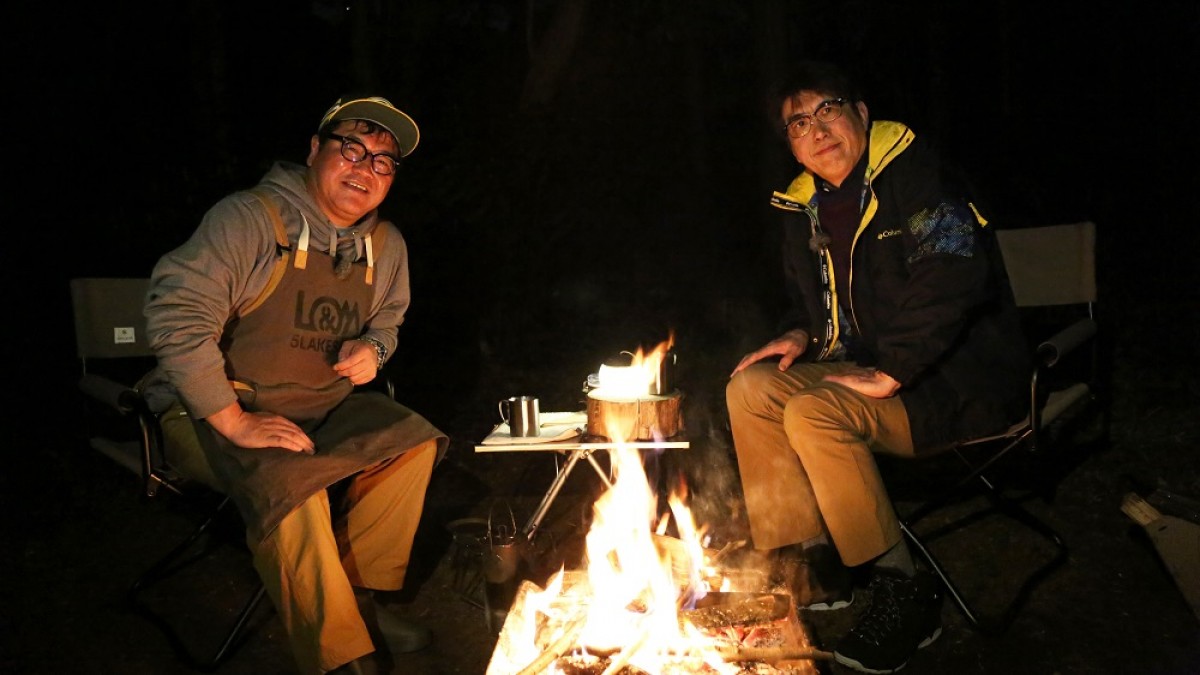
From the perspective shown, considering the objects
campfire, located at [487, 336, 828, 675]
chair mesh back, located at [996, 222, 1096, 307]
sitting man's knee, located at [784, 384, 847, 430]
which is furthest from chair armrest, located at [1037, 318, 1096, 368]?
campfire, located at [487, 336, 828, 675]

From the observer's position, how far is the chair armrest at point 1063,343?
2.83 m

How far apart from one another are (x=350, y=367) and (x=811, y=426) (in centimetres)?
160

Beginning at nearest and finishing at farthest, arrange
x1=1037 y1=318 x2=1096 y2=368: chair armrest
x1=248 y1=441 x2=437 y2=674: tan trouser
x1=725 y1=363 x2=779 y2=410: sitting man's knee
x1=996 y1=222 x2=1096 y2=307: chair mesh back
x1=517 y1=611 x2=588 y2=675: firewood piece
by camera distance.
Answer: x1=517 y1=611 x2=588 y2=675: firewood piece → x1=248 y1=441 x2=437 y2=674: tan trouser → x1=1037 y1=318 x2=1096 y2=368: chair armrest → x1=725 y1=363 x2=779 y2=410: sitting man's knee → x1=996 y1=222 x2=1096 y2=307: chair mesh back

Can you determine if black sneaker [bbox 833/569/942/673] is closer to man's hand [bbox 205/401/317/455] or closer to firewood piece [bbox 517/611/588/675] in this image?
firewood piece [bbox 517/611/588/675]

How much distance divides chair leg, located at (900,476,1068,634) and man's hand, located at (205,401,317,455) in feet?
6.68

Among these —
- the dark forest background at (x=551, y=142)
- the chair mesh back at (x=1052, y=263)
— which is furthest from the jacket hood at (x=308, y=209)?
the dark forest background at (x=551, y=142)

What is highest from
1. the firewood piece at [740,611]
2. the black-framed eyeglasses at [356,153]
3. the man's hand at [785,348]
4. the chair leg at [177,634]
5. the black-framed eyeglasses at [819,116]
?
the black-framed eyeglasses at [819,116]

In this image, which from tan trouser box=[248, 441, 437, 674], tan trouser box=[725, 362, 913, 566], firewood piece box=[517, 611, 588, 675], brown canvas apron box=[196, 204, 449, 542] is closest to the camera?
firewood piece box=[517, 611, 588, 675]

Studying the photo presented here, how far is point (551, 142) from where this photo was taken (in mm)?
8641

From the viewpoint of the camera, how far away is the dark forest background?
671 cm

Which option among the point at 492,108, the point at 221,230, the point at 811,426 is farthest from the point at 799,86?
the point at 492,108

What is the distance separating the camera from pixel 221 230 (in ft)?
8.31

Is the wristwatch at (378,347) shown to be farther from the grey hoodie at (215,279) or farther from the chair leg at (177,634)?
the chair leg at (177,634)

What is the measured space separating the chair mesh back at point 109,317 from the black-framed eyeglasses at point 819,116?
2.70 m
